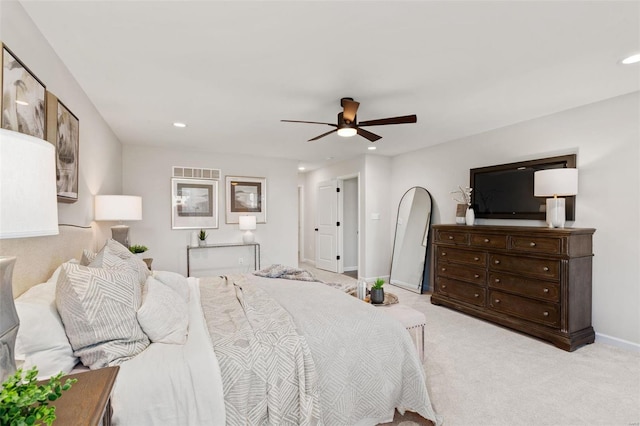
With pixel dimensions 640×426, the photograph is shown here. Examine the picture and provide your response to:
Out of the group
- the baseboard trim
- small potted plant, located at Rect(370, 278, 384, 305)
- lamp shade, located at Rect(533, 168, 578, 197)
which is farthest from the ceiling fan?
the baseboard trim

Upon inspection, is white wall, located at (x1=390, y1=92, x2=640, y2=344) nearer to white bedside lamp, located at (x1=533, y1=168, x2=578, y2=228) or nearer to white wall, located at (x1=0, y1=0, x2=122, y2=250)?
white bedside lamp, located at (x1=533, y1=168, x2=578, y2=228)

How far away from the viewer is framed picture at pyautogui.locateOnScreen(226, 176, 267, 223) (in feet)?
18.0

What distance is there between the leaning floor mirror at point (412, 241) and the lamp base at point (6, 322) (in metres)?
4.83

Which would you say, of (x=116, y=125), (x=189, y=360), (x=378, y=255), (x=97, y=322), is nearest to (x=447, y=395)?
A: (x=189, y=360)

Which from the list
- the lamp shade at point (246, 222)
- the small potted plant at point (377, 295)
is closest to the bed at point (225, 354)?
the small potted plant at point (377, 295)

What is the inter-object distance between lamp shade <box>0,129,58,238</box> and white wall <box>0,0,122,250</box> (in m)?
1.17

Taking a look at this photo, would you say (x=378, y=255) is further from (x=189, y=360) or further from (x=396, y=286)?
(x=189, y=360)

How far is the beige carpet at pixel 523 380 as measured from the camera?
1971 mm

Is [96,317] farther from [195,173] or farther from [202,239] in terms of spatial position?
[195,173]

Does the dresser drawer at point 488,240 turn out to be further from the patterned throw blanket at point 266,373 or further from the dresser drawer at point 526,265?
the patterned throw blanket at point 266,373

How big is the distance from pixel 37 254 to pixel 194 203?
145 inches

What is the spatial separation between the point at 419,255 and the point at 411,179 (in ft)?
4.43

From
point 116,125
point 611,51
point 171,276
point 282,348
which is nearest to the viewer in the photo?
point 282,348

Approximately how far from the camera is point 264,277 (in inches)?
124
